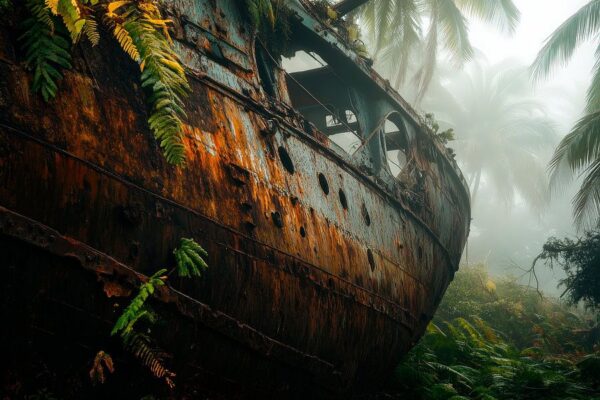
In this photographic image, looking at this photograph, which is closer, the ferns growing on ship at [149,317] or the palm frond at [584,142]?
the ferns growing on ship at [149,317]

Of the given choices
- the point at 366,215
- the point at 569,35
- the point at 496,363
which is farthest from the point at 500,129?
the point at 366,215

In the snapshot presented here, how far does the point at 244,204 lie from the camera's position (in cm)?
294

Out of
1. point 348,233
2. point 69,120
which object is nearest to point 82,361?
point 69,120

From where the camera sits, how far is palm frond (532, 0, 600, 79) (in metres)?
14.2

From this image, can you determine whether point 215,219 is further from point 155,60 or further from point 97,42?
point 97,42

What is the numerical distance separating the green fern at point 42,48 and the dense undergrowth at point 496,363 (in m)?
4.32

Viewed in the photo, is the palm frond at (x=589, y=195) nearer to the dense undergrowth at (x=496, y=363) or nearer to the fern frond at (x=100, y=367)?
the dense undergrowth at (x=496, y=363)

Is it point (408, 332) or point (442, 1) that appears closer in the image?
point (408, 332)

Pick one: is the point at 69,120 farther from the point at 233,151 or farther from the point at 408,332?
the point at 408,332

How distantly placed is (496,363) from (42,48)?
6782 millimetres

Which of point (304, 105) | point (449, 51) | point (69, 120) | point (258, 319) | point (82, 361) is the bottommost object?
point (82, 361)

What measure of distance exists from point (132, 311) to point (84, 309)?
23cm

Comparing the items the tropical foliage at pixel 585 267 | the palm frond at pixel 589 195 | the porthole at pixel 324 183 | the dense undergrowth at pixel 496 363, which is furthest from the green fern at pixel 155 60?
the palm frond at pixel 589 195

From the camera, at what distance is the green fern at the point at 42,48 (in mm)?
2004
